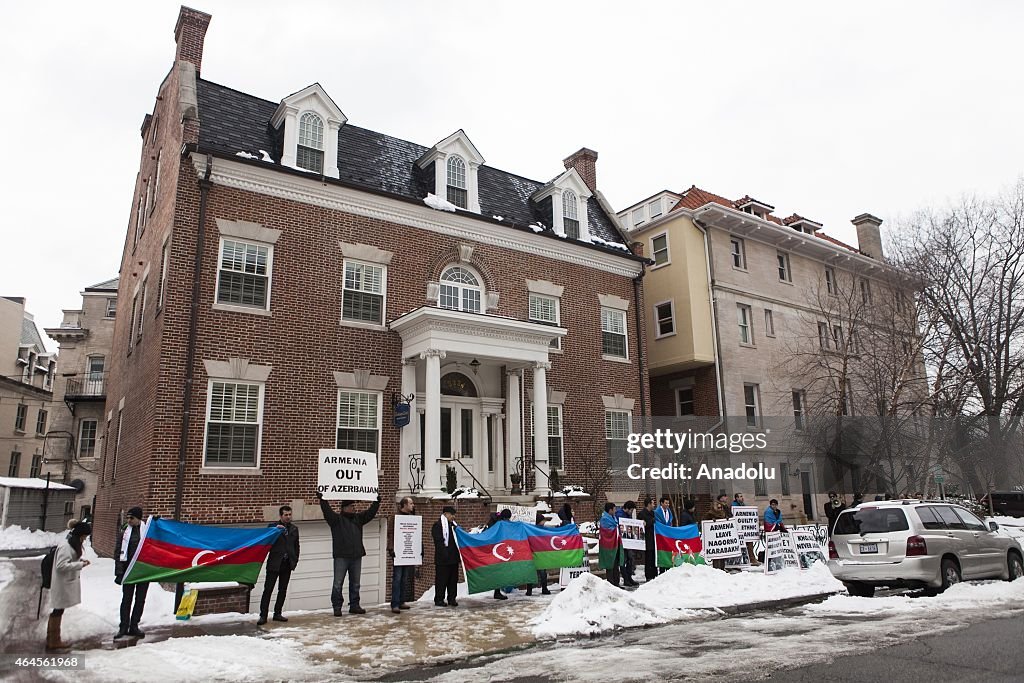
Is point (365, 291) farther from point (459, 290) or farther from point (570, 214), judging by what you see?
point (570, 214)

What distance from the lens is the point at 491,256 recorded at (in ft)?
70.8

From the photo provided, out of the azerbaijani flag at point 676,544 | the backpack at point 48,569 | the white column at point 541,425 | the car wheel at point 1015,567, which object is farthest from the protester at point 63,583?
the car wheel at point 1015,567

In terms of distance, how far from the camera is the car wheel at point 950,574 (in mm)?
12461

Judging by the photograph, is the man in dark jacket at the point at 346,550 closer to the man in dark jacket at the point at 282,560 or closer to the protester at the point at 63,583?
the man in dark jacket at the point at 282,560

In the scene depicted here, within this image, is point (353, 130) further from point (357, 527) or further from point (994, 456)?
point (994, 456)

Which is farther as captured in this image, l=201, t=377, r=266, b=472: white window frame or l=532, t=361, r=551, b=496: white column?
l=532, t=361, r=551, b=496: white column

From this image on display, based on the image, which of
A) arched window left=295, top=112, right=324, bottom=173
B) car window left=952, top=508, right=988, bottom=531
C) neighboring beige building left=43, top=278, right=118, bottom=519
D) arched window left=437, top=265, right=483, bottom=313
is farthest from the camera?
neighboring beige building left=43, top=278, right=118, bottom=519

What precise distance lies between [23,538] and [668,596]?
92.5 feet

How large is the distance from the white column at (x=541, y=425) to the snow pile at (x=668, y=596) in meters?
5.84

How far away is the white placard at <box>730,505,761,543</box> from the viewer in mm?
17375

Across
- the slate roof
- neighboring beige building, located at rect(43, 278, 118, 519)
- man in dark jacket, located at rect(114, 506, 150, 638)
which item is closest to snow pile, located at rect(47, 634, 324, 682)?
man in dark jacket, located at rect(114, 506, 150, 638)

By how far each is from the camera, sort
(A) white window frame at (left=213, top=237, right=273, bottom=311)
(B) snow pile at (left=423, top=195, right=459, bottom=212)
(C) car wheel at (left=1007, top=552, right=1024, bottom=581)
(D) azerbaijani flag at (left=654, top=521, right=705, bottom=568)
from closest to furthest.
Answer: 1. (C) car wheel at (left=1007, top=552, right=1024, bottom=581)
2. (D) azerbaijani flag at (left=654, top=521, right=705, bottom=568)
3. (A) white window frame at (left=213, top=237, right=273, bottom=311)
4. (B) snow pile at (left=423, top=195, right=459, bottom=212)

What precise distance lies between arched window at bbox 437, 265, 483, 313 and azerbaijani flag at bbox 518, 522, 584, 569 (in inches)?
313

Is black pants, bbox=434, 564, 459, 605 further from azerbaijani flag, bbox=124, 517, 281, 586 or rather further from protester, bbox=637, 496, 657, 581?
protester, bbox=637, 496, 657, 581
